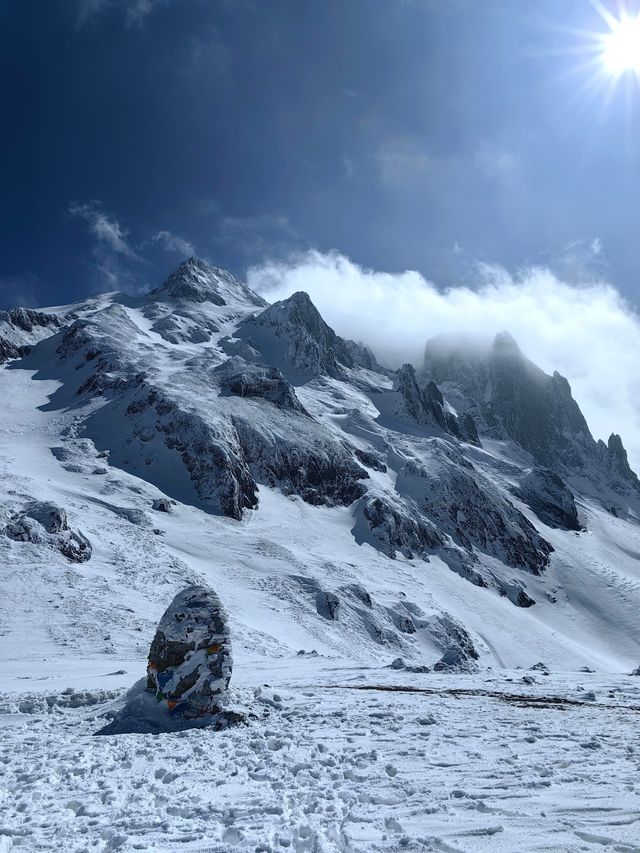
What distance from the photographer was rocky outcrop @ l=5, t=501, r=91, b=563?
3828 cm

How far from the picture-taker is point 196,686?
1426 centimetres

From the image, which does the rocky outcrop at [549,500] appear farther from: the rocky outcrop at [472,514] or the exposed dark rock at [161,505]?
the exposed dark rock at [161,505]

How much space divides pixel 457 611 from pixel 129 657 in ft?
154

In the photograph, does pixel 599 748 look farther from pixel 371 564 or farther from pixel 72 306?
pixel 72 306

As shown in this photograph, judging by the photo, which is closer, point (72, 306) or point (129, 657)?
point (129, 657)

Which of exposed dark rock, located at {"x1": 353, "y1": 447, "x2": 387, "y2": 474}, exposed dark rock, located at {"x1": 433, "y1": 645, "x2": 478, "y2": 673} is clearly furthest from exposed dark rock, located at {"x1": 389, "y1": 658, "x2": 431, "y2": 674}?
exposed dark rock, located at {"x1": 353, "y1": 447, "x2": 387, "y2": 474}

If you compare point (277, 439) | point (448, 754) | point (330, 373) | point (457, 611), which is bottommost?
point (457, 611)

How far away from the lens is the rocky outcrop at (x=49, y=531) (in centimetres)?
3828

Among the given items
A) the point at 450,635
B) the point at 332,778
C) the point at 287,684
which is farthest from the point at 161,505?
the point at 332,778

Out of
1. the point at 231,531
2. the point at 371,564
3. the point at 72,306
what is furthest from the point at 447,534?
the point at 72,306

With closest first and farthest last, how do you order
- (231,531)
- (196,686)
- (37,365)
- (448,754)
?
1. (448,754)
2. (196,686)
3. (231,531)
4. (37,365)

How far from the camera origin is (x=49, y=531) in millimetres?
39469

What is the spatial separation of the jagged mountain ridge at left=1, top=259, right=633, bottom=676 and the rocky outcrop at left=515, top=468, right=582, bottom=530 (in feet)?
1.25

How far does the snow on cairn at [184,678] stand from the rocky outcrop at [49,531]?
27451mm
